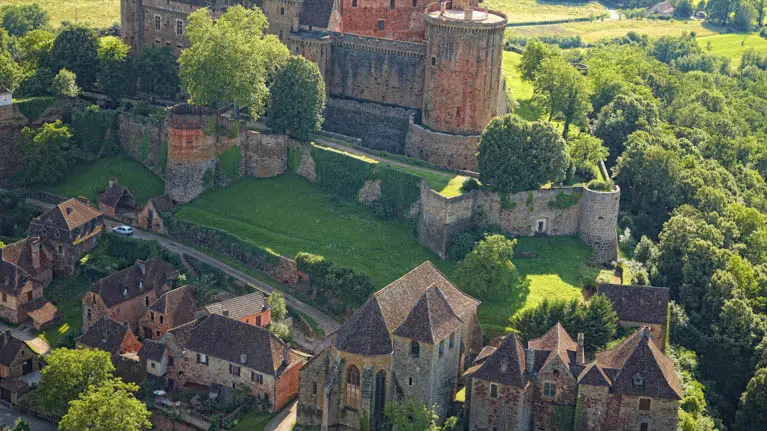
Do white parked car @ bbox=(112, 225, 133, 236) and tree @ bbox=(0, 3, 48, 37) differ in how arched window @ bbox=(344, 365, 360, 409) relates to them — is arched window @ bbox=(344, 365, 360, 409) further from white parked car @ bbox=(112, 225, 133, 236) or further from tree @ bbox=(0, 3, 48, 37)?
tree @ bbox=(0, 3, 48, 37)

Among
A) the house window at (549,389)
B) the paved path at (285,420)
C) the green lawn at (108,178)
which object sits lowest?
the paved path at (285,420)

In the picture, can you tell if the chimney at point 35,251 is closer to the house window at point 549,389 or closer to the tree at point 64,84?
the tree at point 64,84

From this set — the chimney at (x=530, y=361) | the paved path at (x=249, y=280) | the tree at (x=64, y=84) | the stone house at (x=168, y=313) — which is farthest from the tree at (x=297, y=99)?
the chimney at (x=530, y=361)

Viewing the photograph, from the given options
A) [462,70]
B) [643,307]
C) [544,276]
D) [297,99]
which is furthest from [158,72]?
[643,307]

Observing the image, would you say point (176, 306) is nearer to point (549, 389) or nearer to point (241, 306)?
point (241, 306)

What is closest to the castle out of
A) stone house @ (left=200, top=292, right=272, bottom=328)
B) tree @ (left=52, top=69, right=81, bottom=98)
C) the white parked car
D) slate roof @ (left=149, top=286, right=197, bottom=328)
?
tree @ (left=52, top=69, right=81, bottom=98)

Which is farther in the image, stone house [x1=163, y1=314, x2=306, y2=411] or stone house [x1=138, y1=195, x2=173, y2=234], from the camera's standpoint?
stone house [x1=138, y1=195, x2=173, y2=234]
